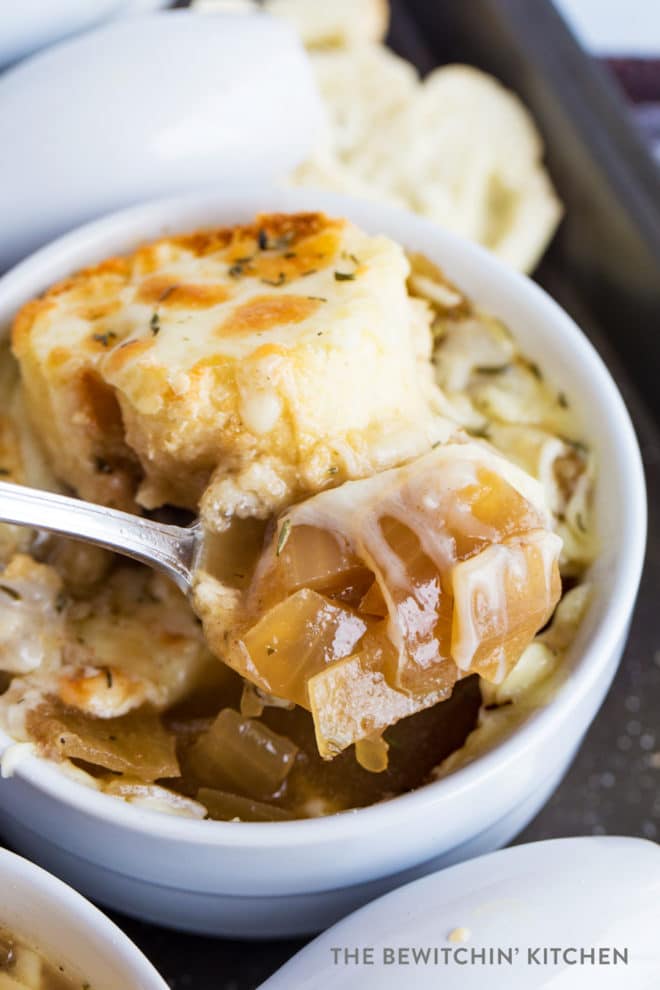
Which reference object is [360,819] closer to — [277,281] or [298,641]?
[298,641]

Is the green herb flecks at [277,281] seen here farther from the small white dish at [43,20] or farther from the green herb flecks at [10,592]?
the small white dish at [43,20]

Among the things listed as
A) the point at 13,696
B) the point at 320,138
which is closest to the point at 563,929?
the point at 13,696

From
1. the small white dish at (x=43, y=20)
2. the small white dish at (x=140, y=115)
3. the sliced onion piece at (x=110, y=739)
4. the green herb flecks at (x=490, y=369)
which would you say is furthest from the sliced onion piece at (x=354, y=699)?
the small white dish at (x=43, y=20)

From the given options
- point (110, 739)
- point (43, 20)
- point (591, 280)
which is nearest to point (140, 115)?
point (43, 20)

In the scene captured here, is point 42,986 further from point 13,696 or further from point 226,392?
point 226,392

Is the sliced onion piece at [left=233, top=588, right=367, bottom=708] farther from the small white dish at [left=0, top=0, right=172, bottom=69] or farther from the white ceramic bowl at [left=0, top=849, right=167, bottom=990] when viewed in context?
the small white dish at [left=0, top=0, right=172, bottom=69]

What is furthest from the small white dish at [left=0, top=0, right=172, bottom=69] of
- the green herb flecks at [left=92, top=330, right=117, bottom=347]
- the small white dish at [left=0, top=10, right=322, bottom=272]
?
the green herb flecks at [left=92, top=330, right=117, bottom=347]
